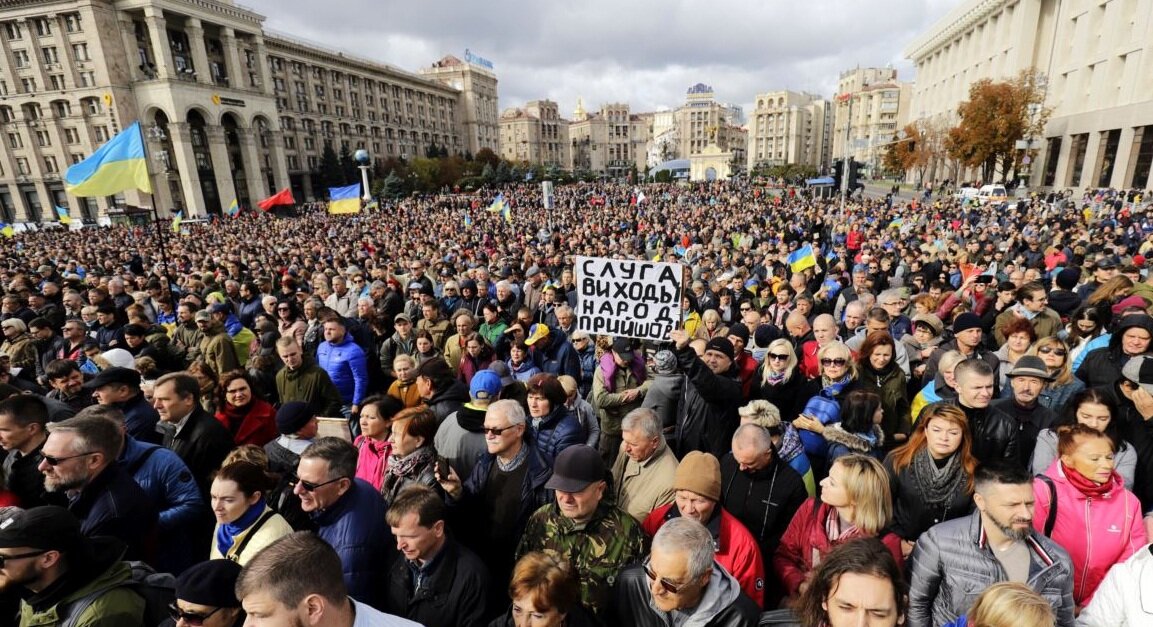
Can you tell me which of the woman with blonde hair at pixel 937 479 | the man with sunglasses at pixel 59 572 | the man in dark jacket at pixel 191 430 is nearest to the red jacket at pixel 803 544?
the woman with blonde hair at pixel 937 479

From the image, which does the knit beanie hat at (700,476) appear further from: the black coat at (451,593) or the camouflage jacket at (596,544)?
the black coat at (451,593)

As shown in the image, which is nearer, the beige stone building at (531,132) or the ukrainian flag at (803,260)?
the ukrainian flag at (803,260)

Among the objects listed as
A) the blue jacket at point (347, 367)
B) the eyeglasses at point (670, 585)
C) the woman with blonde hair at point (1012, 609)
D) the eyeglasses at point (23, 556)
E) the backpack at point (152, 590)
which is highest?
the eyeglasses at point (23, 556)

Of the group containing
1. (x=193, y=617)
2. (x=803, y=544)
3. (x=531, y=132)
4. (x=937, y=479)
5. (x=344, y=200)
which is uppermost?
(x=531, y=132)

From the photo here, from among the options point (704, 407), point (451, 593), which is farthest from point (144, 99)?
point (451, 593)

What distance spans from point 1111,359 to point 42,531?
634cm

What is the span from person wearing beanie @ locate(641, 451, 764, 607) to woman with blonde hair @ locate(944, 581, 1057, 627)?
2.85 ft

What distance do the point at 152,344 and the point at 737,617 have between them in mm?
6424

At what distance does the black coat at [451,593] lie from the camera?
2.33 meters

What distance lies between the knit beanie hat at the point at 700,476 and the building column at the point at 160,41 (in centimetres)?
6156

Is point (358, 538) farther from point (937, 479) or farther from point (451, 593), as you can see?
point (937, 479)

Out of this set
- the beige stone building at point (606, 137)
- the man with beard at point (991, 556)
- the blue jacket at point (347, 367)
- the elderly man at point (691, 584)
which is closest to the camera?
the elderly man at point (691, 584)

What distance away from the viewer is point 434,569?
2.38 m

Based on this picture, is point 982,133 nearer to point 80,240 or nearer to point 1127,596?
point 1127,596
